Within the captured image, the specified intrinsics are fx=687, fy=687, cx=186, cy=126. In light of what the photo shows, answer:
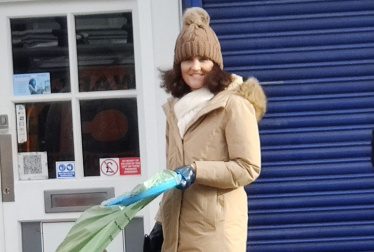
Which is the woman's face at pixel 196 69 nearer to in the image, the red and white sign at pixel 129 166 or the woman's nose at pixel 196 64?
the woman's nose at pixel 196 64

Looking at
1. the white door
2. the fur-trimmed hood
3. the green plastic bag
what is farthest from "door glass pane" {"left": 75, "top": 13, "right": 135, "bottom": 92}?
the green plastic bag

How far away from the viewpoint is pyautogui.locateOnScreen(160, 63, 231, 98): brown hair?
312cm

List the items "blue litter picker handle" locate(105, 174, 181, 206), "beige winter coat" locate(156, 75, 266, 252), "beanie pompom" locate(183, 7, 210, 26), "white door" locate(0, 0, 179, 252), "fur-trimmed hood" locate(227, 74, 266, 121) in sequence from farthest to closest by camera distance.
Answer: "white door" locate(0, 0, 179, 252)
"beanie pompom" locate(183, 7, 210, 26)
"fur-trimmed hood" locate(227, 74, 266, 121)
"beige winter coat" locate(156, 75, 266, 252)
"blue litter picker handle" locate(105, 174, 181, 206)

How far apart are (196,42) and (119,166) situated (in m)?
1.62

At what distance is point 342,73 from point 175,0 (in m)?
1.20

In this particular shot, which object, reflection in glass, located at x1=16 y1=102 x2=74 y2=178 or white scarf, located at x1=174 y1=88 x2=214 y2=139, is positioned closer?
white scarf, located at x1=174 y1=88 x2=214 y2=139

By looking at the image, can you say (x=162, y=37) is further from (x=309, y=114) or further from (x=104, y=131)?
(x=309, y=114)

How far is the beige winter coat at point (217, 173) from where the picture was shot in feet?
9.85

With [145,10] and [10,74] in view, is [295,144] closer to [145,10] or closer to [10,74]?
[145,10]

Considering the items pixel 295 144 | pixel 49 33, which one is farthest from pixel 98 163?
pixel 295 144

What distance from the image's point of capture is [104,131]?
4.57 meters

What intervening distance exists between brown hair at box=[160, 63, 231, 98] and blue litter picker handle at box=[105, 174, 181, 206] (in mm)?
468

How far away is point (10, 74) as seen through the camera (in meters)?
4.56

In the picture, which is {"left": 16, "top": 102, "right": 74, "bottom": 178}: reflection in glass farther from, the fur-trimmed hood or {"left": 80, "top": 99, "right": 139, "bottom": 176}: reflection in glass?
the fur-trimmed hood
